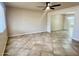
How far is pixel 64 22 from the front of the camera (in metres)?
1.43

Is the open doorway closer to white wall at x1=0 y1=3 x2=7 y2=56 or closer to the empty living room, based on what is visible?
the empty living room

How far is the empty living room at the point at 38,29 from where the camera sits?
135 centimetres

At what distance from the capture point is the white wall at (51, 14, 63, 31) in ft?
4.70

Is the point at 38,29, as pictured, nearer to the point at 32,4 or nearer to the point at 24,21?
the point at 24,21

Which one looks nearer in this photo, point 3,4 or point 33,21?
point 3,4

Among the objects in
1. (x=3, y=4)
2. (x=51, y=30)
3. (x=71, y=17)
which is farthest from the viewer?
(x=51, y=30)

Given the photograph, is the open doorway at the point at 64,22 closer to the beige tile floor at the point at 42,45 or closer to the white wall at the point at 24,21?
the beige tile floor at the point at 42,45

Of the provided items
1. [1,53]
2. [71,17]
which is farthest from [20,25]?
[71,17]

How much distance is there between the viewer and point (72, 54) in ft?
4.36

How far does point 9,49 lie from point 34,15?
0.59m

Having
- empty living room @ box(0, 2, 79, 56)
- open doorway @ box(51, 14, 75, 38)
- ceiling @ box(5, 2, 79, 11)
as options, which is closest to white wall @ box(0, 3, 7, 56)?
empty living room @ box(0, 2, 79, 56)

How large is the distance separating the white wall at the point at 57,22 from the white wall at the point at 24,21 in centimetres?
14

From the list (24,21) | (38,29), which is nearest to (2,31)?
(24,21)

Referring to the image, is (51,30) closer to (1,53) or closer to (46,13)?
(46,13)
